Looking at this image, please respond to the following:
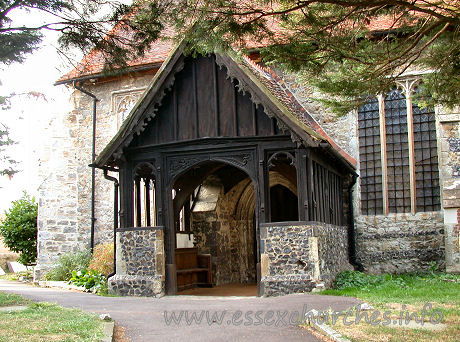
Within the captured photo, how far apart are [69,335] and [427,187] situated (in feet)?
39.0

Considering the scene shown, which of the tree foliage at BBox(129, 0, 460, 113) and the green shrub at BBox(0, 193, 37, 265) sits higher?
the tree foliage at BBox(129, 0, 460, 113)

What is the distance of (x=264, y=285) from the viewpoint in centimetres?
1234

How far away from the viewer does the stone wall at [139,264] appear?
13.4 m

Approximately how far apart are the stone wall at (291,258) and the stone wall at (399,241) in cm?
408

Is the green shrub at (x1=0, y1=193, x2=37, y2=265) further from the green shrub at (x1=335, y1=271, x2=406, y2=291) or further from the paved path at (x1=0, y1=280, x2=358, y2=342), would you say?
the green shrub at (x1=335, y1=271, x2=406, y2=291)

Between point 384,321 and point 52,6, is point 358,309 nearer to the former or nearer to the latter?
point 384,321

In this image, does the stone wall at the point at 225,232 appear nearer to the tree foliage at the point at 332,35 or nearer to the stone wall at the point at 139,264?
the stone wall at the point at 139,264

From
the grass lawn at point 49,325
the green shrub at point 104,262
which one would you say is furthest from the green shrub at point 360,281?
the green shrub at point 104,262

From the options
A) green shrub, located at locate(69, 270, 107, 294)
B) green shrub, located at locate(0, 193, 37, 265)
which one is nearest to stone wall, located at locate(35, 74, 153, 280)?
green shrub, located at locate(0, 193, 37, 265)

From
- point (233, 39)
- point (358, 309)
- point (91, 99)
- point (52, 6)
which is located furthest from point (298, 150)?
point (91, 99)

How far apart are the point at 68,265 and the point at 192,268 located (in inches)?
198

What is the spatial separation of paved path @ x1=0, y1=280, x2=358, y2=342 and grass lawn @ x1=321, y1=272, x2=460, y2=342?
2.13ft

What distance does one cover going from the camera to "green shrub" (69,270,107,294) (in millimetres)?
14953

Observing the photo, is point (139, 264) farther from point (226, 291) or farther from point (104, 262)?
point (104, 262)
